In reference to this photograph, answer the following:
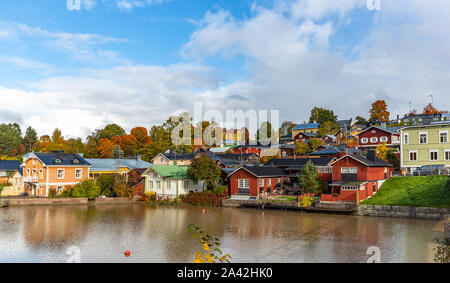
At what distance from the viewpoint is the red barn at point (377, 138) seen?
2341 inches

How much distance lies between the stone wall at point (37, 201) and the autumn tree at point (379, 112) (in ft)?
241

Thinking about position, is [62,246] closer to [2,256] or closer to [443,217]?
[2,256]

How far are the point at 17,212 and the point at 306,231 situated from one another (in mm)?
29800

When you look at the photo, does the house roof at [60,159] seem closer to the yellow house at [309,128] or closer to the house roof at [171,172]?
the house roof at [171,172]

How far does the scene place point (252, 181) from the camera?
137ft

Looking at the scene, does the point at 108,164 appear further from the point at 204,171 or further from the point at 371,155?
the point at 371,155

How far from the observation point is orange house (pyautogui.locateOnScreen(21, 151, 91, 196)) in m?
45.4

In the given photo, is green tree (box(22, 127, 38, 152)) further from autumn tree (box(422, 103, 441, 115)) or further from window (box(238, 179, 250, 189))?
autumn tree (box(422, 103, 441, 115))

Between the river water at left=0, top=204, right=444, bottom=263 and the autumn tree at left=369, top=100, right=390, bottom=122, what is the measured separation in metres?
63.8

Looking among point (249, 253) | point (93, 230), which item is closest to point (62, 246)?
point (93, 230)

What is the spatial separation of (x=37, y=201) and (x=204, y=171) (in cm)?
2044

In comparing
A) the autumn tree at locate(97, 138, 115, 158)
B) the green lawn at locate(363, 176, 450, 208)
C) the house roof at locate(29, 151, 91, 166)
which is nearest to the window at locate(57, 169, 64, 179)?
the house roof at locate(29, 151, 91, 166)

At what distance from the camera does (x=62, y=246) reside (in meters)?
22.4

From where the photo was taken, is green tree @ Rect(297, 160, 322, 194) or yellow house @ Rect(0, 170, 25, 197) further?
yellow house @ Rect(0, 170, 25, 197)
